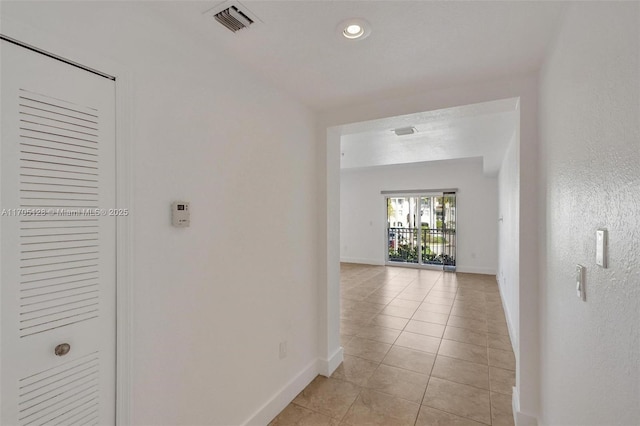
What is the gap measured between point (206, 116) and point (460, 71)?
161cm

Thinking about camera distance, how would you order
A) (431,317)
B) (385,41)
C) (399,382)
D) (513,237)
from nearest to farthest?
1. (385,41)
2. (399,382)
3. (513,237)
4. (431,317)

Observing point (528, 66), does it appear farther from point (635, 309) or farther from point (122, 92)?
point (122, 92)

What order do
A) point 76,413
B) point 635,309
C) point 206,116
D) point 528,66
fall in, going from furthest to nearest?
point 528,66 → point 206,116 → point 76,413 → point 635,309

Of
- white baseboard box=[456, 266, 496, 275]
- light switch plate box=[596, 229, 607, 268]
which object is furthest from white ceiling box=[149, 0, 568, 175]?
white baseboard box=[456, 266, 496, 275]

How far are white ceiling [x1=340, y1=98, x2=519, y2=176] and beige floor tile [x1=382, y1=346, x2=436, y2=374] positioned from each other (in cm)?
224

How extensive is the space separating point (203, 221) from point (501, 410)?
2.49 m

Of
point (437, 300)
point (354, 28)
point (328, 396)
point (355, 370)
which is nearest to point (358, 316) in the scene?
point (355, 370)

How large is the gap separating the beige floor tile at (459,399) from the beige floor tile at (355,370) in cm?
51

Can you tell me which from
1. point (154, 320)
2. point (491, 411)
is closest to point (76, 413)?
point (154, 320)

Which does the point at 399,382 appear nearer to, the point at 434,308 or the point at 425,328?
the point at 425,328

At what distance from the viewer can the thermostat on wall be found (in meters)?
1.43

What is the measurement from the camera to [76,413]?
3.60 ft

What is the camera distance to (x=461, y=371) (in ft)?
8.82

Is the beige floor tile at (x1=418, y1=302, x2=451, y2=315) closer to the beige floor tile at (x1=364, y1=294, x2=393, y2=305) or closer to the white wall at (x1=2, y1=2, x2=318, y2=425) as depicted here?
the beige floor tile at (x1=364, y1=294, x2=393, y2=305)
